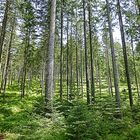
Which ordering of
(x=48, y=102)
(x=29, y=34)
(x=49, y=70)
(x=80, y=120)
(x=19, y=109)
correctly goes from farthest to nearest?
(x=29, y=34) → (x=19, y=109) → (x=49, y=70) → (x=48, y=102) → (x=80, y=120)

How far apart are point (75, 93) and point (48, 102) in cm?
191

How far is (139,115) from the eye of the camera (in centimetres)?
1352

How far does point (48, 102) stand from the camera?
11.3 metres

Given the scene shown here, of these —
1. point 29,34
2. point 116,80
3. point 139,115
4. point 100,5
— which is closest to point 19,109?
point 116,80

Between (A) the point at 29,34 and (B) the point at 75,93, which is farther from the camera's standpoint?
(A) the point at 29,34

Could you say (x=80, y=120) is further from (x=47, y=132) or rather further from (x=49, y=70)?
(x=49, y=70)

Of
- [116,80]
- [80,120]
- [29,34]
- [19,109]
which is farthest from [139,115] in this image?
[29,34]

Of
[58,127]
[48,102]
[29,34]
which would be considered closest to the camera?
[58,127]

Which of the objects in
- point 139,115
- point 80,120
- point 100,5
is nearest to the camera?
point 80,120

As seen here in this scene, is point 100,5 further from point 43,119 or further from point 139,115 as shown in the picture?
point 43,119

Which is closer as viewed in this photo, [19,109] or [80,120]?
[80,120]

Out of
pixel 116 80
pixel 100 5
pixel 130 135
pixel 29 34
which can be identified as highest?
pixel 100 5

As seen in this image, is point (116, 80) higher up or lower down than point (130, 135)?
higher up

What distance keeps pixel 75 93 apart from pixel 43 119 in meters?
1.75
